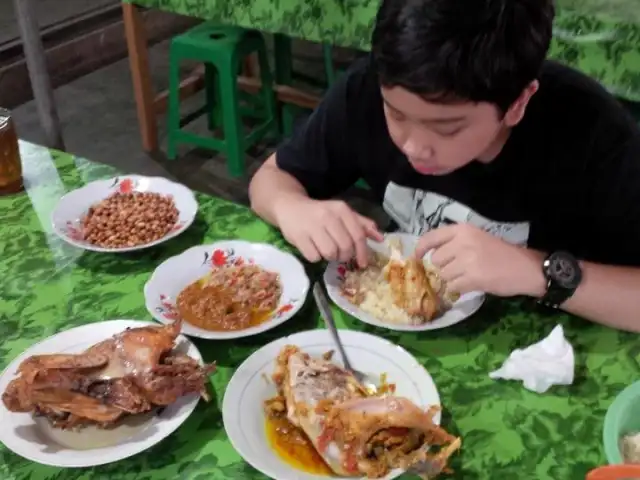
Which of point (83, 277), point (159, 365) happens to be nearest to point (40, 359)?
point (159, 365)

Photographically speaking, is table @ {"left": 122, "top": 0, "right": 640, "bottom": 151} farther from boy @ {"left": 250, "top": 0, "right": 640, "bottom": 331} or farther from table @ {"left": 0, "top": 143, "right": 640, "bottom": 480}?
table @ {"left": 0, "top": 143, "right": 640, "bottom": 480}

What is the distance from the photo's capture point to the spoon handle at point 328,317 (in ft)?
3.26

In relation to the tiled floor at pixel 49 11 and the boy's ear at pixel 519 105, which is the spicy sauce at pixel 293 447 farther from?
the tiled floor at pixel 49 11

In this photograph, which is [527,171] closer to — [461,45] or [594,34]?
[461,45]

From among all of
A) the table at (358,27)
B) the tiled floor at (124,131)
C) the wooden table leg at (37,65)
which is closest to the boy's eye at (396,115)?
the table at (358,27)

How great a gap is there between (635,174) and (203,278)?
0.73 metres

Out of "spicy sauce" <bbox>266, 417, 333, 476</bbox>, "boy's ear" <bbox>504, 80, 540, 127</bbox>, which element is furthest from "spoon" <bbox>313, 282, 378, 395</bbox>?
"boy's ear" <bbox>504, 80, 540, 127</bbox>

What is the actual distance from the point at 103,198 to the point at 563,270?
0.87m

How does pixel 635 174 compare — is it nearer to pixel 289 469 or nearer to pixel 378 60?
pixel 378 60

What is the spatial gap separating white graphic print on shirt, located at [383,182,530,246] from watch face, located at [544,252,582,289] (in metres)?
0.21

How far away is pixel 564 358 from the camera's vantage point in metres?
0.95

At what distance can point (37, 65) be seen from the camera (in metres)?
2.94

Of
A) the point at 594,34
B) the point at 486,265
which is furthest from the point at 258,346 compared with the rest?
the point at 594,34

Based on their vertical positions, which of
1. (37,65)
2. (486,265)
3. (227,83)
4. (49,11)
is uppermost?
(486,265)
